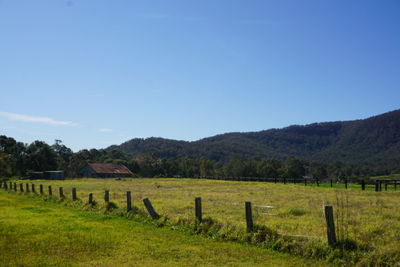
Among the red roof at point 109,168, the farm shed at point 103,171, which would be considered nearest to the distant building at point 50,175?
the farm shed at point 103,171

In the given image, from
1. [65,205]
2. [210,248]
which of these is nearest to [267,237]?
[210,248]

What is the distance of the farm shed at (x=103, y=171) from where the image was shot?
11346 centimetres

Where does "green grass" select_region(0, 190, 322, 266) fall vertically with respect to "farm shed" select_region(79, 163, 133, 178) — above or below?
below

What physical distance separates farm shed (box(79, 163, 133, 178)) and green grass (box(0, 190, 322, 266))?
3914 inches

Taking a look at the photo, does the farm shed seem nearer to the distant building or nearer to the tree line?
the tree line

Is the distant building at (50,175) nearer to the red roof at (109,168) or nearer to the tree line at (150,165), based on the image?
the tree line at (150,165)

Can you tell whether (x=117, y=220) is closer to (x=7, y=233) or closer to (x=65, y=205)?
(x=7, y=233)

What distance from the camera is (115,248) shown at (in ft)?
39.1

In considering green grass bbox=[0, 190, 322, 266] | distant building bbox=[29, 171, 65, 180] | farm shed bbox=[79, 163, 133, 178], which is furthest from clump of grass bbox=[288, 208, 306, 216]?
farm shed bbox=[79, 163, 133, 178]

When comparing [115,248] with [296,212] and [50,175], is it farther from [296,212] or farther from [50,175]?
[50,175]

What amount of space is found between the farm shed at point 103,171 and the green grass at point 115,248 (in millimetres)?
99407

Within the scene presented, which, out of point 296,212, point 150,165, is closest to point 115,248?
point 296,212

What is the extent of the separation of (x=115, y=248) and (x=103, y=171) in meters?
107

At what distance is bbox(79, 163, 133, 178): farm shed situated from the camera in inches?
4467
